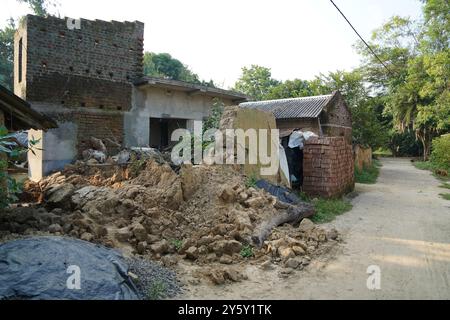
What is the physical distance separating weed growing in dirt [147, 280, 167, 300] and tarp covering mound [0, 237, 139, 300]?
20cm

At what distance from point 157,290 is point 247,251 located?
1.65 meters

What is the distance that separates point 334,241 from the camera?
229 inches

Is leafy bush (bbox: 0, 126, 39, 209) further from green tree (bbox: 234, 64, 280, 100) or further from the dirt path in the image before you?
green tree (bbox: 234, 64, 280, 100)

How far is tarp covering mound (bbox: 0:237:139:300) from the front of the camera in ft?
10.4

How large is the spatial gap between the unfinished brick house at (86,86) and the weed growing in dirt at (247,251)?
6725 mm

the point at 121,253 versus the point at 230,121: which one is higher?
the point at 230,121

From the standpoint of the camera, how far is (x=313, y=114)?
16.1 metres

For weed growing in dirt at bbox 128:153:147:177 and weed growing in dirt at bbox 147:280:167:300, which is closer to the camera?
weed growing in dirt at bbox 147:280:167:300

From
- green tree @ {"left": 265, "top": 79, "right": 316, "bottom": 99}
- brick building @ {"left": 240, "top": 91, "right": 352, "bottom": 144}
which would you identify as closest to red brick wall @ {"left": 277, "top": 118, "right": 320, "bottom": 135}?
brick building @ {"left": 240, "top": 91, "right": 352, "bottom": 144}

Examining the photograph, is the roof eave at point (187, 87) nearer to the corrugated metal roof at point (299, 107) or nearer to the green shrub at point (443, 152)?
the corrugated metal roof at point (299, 107)

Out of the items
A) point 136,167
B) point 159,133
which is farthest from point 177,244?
point 159,133
